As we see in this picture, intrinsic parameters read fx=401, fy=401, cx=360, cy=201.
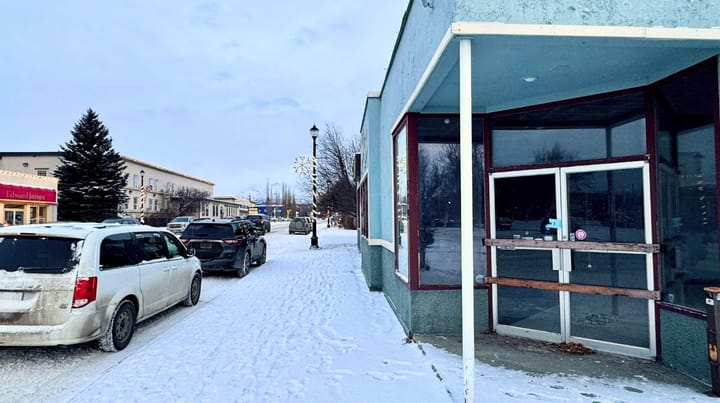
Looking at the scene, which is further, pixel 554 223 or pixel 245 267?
pixel 245 267

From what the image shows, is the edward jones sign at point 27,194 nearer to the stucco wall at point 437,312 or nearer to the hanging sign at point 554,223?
the stucco wall at point 437,312

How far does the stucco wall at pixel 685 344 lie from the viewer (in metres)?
3.92

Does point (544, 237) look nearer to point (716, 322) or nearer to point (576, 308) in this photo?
point (576, 308)

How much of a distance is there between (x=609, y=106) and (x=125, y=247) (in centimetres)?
661

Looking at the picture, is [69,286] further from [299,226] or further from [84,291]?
[299,226]

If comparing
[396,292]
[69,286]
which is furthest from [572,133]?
[69,286]

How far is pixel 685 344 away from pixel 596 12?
342cm

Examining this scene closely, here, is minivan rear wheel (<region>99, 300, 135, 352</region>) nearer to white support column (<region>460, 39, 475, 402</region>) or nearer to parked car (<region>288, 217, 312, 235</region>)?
white support column (<region>460, 39, 475, 402</region>)

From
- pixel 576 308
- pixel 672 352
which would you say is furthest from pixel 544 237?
pixel 672 352

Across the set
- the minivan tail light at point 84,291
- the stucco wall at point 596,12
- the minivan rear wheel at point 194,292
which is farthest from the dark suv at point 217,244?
the stucco wall at point 596,12

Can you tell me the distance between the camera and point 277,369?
4.42 m

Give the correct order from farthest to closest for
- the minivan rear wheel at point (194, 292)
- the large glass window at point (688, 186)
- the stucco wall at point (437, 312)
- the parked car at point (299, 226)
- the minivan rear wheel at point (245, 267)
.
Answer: the parked car at point (299, 226) < the minivan rear wheel at point (245, 267) < the minivan rear wheel at point (194, 292) < the stucco wall at point (437, 312) < the large glass window at point (688, 186)

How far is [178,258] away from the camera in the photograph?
7.18 m

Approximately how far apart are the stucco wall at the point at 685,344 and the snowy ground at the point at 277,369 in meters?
0.40
